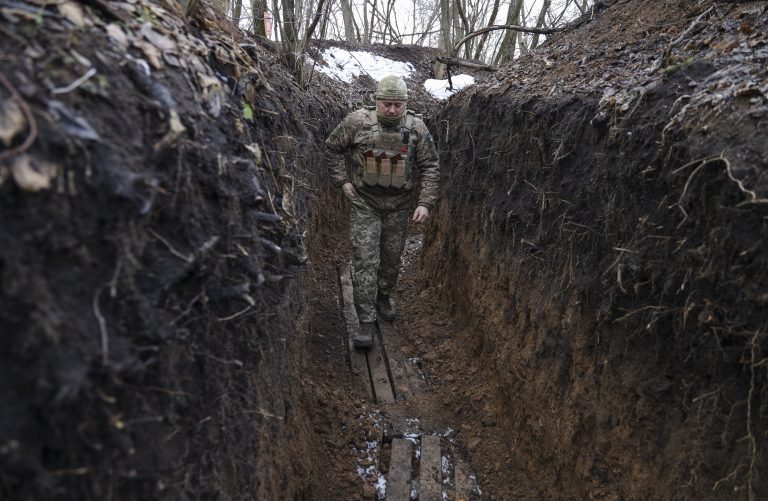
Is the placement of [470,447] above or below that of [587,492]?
below

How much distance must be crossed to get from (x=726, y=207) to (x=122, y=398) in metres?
2.32

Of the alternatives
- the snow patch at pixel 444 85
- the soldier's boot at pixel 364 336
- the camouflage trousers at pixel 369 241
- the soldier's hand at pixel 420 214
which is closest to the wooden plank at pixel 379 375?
the soldier's boot at pixel 364 336

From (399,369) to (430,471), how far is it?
3.88 ft

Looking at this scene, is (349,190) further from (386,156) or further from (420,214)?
(420,214)

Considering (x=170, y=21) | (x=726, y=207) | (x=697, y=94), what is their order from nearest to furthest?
(x=726, y=207), (x=170, y=21), (x=697, y=94)

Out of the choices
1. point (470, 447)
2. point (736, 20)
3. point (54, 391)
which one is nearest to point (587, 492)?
point (470, 447)

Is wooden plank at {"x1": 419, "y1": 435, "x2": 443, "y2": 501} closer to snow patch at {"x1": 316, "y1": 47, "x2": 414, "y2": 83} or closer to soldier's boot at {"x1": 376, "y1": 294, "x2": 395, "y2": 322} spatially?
soldier's boot at {"x1": 376, "y1": 294, "x2": 395, "y2": 322}

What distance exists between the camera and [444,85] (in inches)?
405

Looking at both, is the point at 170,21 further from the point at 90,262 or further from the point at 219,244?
the point at 90,262

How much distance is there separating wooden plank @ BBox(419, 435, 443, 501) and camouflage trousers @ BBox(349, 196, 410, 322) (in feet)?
4.64

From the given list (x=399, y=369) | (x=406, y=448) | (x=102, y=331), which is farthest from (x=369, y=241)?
(x=102, y=331)

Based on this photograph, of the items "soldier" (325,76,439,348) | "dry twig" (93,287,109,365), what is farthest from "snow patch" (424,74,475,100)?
"dry twig" (93,287,109,365)

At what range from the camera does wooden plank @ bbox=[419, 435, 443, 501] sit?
10.5ft

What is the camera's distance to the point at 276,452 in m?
2.42
